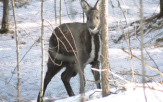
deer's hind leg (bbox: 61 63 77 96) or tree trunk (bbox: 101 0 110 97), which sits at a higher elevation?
tree trunk (bbox: 101 0 110 97)

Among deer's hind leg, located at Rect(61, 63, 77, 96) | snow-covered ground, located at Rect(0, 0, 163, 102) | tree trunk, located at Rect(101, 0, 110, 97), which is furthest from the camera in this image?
deer's hind leg, located at Rect(61, 63, 77, 96)

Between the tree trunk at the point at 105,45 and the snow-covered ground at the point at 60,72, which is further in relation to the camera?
the snow-covered ground at the point at 60,72

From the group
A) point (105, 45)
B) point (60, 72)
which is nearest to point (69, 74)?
point (105, 45)

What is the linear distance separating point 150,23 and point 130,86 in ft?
22.7

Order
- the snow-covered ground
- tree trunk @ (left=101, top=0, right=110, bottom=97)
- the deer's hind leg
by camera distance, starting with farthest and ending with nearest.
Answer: the deer's hind leg → the snow-covered ground → tree trunk @ (left=101, top=0, right=110, bottom=97)

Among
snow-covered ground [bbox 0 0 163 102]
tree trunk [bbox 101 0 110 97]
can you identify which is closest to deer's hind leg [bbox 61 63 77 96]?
snow-covered ground [bbox 0 0 163 102]

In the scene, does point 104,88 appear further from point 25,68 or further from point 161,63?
point 25,68

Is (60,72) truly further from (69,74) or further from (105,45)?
(105,45)

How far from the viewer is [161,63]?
658 cm

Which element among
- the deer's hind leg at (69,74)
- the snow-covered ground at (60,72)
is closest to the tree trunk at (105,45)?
the snow-covered ground at (60,72)

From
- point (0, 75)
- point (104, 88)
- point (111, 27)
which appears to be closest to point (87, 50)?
point (104, 88)

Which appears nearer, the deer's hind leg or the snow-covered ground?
the snow-covered ground

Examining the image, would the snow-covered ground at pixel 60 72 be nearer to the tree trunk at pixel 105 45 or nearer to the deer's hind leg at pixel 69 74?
the tree trunk at pixel 105 45

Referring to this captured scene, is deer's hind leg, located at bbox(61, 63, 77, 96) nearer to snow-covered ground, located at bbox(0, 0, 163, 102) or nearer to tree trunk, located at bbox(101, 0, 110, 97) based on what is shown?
snow-covered ground, located at bbox(0, 0, 163, 102)
